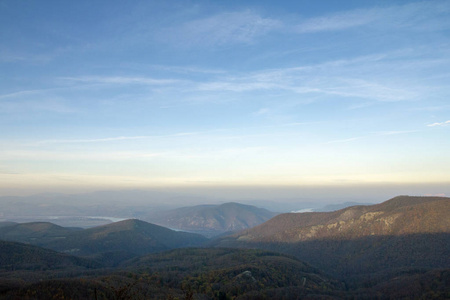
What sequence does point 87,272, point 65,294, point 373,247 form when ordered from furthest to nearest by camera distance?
point 373,247, point 87,272, point 65,294

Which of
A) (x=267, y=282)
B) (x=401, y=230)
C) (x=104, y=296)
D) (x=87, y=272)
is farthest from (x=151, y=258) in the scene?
(x=401, y=230)

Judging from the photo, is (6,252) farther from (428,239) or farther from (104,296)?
(428,239)

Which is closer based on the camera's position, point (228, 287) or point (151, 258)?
point (228, 287)

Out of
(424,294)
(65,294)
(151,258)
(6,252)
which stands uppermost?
(65,294)

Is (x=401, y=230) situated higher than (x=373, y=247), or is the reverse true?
(x=401, y=230)

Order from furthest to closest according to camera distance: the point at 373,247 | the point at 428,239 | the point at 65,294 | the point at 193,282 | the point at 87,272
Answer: the point at 373,247 < the point at 428,239 < the point at 87,272 < the point at 193,282 < the point at 65,294

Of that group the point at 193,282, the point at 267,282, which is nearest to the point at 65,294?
the point at 193,282

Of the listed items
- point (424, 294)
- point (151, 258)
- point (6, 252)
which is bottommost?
point (151, 258)

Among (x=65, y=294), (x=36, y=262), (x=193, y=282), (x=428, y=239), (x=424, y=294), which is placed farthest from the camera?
(x=428, y=239)

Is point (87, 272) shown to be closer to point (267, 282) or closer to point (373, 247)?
point (267, 282)
